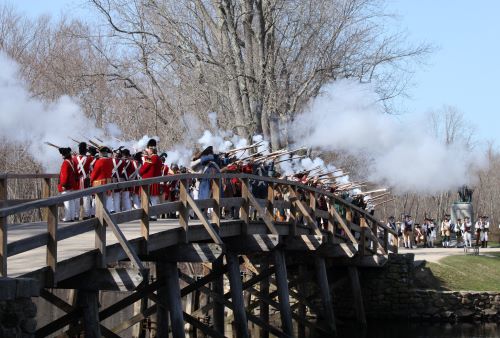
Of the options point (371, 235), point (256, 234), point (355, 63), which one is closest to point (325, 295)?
point (371, 235)

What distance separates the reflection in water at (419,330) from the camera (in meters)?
22.4

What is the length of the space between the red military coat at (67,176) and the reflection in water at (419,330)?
22.8 ft

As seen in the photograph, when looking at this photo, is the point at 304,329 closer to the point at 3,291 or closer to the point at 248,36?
the point at 248,36

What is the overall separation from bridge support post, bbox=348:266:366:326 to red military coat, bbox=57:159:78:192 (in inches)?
298

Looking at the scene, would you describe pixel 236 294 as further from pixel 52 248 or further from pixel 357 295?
pixel 357 295

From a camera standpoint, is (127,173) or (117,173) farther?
(127,173)

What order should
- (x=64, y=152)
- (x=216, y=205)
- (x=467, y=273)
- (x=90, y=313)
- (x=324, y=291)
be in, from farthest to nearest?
(x=467, y=273), (x=324, y=291), (x=64, y=152), (x=216, y=205), (x=90, y=313)

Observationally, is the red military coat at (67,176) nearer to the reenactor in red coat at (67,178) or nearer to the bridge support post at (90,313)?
the reenactor in red coat at (67,178)

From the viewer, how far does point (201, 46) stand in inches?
1241

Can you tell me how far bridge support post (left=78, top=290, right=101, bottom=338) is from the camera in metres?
13.2

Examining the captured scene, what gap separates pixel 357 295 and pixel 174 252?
9.03 m

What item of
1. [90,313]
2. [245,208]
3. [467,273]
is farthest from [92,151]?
[467,273]

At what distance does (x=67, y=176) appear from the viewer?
18266 millimetres

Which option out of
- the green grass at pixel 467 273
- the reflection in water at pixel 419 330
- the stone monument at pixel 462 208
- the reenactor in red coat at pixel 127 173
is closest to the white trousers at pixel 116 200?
the reenactor in red coat at pixel 127 173
